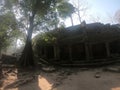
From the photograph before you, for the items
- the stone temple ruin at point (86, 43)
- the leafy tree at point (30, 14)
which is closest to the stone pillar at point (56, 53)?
the stone temple ruin at point (86, 43)

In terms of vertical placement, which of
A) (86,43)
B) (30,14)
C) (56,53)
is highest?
(30,14)

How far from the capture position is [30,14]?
1927cm

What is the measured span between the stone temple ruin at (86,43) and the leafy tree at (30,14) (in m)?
2.02

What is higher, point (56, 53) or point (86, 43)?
point (86, 43)

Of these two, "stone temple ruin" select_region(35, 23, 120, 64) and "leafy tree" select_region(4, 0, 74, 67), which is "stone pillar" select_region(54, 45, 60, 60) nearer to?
"stone temple ruin" select_region(35, 23, 120, 64)

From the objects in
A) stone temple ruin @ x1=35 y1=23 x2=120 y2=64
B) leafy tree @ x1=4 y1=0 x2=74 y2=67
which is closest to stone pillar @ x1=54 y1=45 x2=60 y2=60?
stone temple ruin @ x1=35 y1=23 x2=120 y2=64

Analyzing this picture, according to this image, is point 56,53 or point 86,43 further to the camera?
point 56,53

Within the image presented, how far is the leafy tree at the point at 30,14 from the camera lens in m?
18.4

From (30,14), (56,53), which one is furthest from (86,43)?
(30,14)

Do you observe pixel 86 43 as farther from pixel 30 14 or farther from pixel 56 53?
pixel 30 14

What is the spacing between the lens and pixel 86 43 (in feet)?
60.2

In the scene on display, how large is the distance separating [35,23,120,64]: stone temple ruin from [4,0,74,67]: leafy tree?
202 cm

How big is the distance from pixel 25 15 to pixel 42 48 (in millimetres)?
6779

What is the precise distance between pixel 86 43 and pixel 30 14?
7402mm
